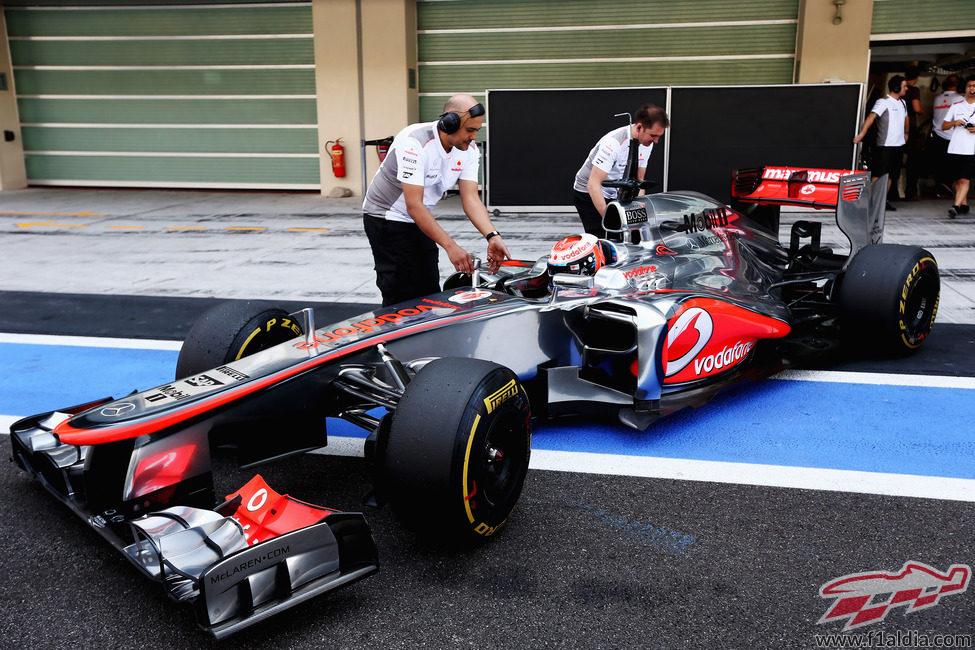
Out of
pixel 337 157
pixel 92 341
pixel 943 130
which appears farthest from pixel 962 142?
pixel 92 341

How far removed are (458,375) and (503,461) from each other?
42 centimetres

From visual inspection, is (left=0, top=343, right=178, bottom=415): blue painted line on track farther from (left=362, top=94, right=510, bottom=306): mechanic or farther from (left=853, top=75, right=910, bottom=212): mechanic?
(left=853, top=75, right=910, bottom=212): mechanic

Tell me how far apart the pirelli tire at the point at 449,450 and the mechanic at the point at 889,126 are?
10.2m

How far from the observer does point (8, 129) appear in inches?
640

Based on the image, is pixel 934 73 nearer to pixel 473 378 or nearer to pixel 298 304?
pixel 298 304

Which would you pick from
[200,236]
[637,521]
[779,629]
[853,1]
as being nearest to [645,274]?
[637,521]

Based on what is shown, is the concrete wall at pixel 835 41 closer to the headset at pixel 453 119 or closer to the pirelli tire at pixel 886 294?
the pirelli tire at pixel 886 294

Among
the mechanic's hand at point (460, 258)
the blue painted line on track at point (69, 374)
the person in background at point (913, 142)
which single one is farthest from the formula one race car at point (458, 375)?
the person in background at point (913, 142)

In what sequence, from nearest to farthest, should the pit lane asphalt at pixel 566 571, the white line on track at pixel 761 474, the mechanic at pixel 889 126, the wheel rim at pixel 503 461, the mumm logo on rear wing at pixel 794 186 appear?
the pit lane asphalt at pixel 566 571, the wheel rim at pixel 503 461, the white line on track at pixel 761 474, the mumm logo on rear wing at pixel 794 186, the mechanic at pixel 889 126

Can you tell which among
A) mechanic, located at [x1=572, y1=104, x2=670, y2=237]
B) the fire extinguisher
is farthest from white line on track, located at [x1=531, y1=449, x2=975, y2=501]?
the fire extinguisher

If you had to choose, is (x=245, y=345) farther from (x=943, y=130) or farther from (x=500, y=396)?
(x=943, y=130)

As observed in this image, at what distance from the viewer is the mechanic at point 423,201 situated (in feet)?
14.4

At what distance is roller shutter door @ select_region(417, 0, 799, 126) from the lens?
13391 millimetres

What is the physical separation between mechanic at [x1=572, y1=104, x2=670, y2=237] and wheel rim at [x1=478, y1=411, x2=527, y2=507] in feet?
9.74
